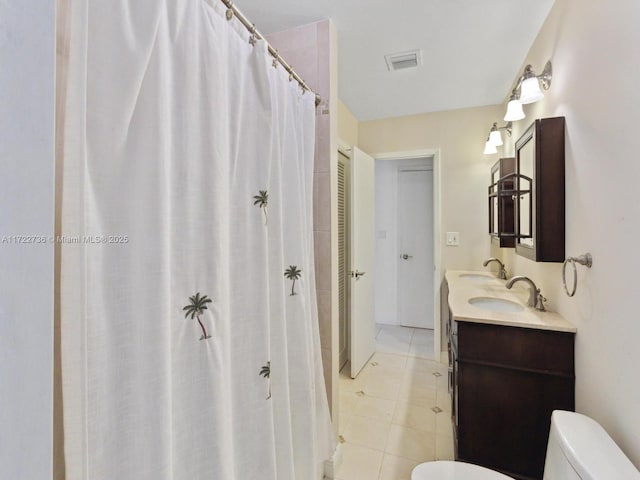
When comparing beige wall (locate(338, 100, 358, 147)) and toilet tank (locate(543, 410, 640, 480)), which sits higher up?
beige wall (locate(338, 100, 358, 147))

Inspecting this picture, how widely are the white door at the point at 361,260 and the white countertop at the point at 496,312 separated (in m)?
0.75

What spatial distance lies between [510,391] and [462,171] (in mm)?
2005

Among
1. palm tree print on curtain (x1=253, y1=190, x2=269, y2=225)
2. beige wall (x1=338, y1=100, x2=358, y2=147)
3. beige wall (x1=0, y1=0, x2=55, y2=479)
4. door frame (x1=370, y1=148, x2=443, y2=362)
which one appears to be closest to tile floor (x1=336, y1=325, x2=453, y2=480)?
door frame (x1=370, y1=148, x2=443, y2=362)

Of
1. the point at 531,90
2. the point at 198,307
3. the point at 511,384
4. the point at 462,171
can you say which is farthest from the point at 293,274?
the point at 462,171

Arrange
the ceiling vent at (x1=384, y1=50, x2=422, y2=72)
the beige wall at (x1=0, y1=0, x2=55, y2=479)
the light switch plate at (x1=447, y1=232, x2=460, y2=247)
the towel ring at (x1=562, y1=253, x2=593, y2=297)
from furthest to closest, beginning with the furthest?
the light switch plate at (x1=447, y1=232, x2=460, y2=247), the ceiling vent at (x1=384, y1=50, x2=422, y2=72), the towel ring at (x1=562, y1=253, x2=593, y2=297), the beige wall at (x1=0, y1=0, x2=55, y2=479)

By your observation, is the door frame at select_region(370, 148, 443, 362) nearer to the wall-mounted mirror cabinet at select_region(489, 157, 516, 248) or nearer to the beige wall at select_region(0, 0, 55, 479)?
the wall-mounted mirror cabinet at select_region(489, 157, 516, 248)

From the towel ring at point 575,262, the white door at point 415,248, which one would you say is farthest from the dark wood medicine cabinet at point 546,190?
the white door at point 415,248

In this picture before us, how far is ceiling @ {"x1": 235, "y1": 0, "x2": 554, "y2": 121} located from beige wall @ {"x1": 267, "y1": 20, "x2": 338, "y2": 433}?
4.9 inches

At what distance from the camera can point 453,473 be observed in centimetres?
122

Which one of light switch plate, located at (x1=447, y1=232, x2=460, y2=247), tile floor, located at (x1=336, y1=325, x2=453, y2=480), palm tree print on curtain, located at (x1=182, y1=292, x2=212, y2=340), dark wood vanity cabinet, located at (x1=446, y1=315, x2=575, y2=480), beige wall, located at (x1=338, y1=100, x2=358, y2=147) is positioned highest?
beige wall, located at (x1=338, y1=100, x2=358, y2=147)

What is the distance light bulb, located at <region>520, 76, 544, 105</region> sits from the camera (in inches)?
60.0

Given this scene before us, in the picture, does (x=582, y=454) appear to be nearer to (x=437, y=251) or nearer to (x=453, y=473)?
(x=453, y=473)

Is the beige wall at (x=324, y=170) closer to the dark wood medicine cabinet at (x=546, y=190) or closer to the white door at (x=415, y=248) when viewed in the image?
the dark wood medicine cabinet at (x=546, y=190)

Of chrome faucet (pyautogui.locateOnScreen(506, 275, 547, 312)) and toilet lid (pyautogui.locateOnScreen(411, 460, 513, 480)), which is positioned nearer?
toilet lid (pyautogui.locateOnScreen(411, 460, 513, 480))
